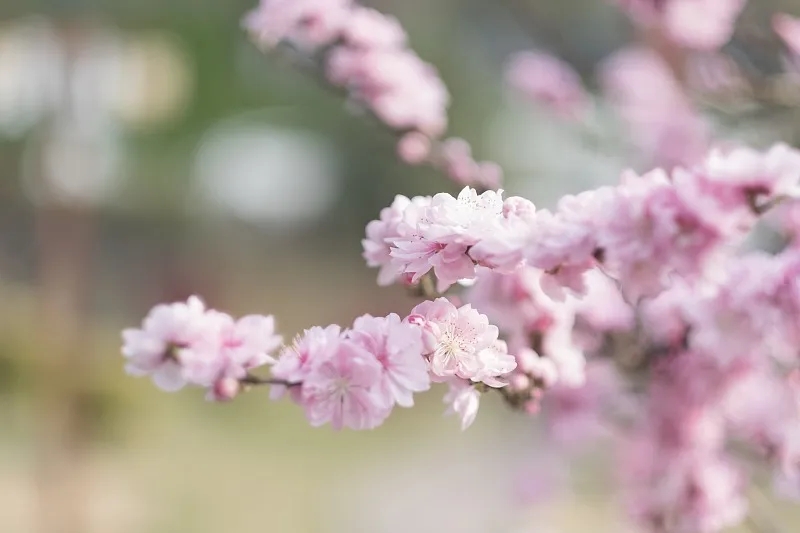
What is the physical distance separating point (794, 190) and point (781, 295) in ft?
0.23

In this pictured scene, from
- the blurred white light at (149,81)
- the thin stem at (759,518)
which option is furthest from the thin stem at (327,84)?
the blurred white light at (149,81)

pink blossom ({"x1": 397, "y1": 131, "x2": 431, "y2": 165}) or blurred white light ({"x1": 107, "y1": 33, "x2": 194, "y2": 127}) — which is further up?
blurred white light ({"x1": 107, "y1": 33, "x2": 194, "y2": 127})

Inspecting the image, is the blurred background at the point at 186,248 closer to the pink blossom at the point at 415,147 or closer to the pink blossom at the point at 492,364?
the pink blossom at the point at 415,147

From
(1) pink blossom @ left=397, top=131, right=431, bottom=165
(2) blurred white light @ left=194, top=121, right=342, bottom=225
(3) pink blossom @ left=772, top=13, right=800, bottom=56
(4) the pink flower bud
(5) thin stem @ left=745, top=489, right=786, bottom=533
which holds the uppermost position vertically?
(2) blurred white light @ left=194, top=121, right=342, bottom=225

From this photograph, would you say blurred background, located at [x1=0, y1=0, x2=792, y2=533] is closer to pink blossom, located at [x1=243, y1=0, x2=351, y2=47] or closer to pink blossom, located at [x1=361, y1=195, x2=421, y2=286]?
pink blossom, located at [x1=243, y1=0, x2=351, y2=47]

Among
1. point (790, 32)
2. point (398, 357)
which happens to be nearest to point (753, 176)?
point (398, 357)

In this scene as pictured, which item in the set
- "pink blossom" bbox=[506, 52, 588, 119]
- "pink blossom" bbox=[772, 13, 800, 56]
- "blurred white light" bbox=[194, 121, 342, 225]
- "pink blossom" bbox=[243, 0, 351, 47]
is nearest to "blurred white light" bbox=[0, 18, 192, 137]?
"blurred white light" bbox=[194, 121, 342, 225]

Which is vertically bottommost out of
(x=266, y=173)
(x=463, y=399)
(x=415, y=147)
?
(x=463, y=399)

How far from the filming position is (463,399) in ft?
1.13

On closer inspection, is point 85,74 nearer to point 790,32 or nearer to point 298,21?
point 298,21

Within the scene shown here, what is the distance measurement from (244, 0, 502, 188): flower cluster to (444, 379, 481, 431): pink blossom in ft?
0.74

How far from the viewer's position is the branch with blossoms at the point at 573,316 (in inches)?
12.0

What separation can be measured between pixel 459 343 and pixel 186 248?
6.68ft

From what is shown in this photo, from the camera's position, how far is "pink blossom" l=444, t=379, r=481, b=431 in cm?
34
